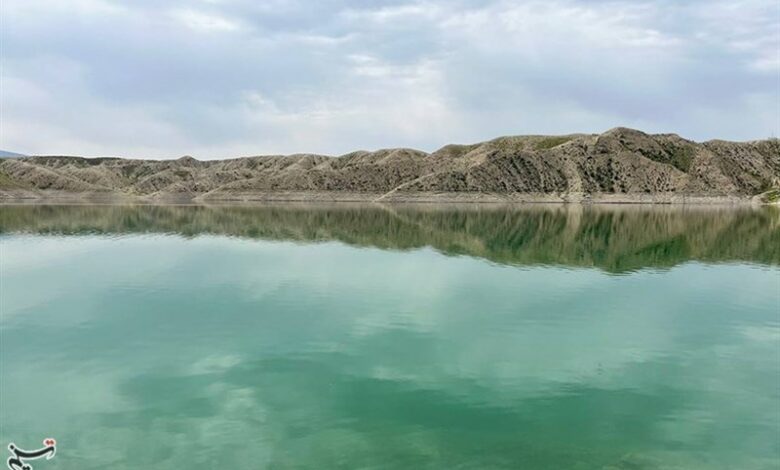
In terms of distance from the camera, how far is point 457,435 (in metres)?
17.1

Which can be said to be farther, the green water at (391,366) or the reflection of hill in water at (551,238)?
the reflection of hill in water at (551,238)

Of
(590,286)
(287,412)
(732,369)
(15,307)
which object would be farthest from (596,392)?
(15,307)

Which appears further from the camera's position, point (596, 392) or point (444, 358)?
point (444, 358)

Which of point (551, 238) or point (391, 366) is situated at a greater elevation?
point (551, 238)

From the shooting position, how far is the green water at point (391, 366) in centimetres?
1645

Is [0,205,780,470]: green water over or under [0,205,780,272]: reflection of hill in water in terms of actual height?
under

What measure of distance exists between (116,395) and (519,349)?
56.9 feet

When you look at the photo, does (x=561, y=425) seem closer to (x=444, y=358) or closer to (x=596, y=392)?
(x=596, y=392)

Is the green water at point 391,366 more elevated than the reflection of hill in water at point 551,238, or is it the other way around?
the reflection of hill in water at point 551,238

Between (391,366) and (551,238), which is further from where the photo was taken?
(551,238)

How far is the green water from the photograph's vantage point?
16.5m

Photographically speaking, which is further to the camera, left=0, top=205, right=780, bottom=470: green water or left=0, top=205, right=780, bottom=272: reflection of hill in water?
left=0, top=205, right=780, bottom=272: reflection of hill in water

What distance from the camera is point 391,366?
23547mm

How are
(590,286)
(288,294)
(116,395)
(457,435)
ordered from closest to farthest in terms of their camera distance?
(457,435)
(116,395)
(288,294)
(590,286)
